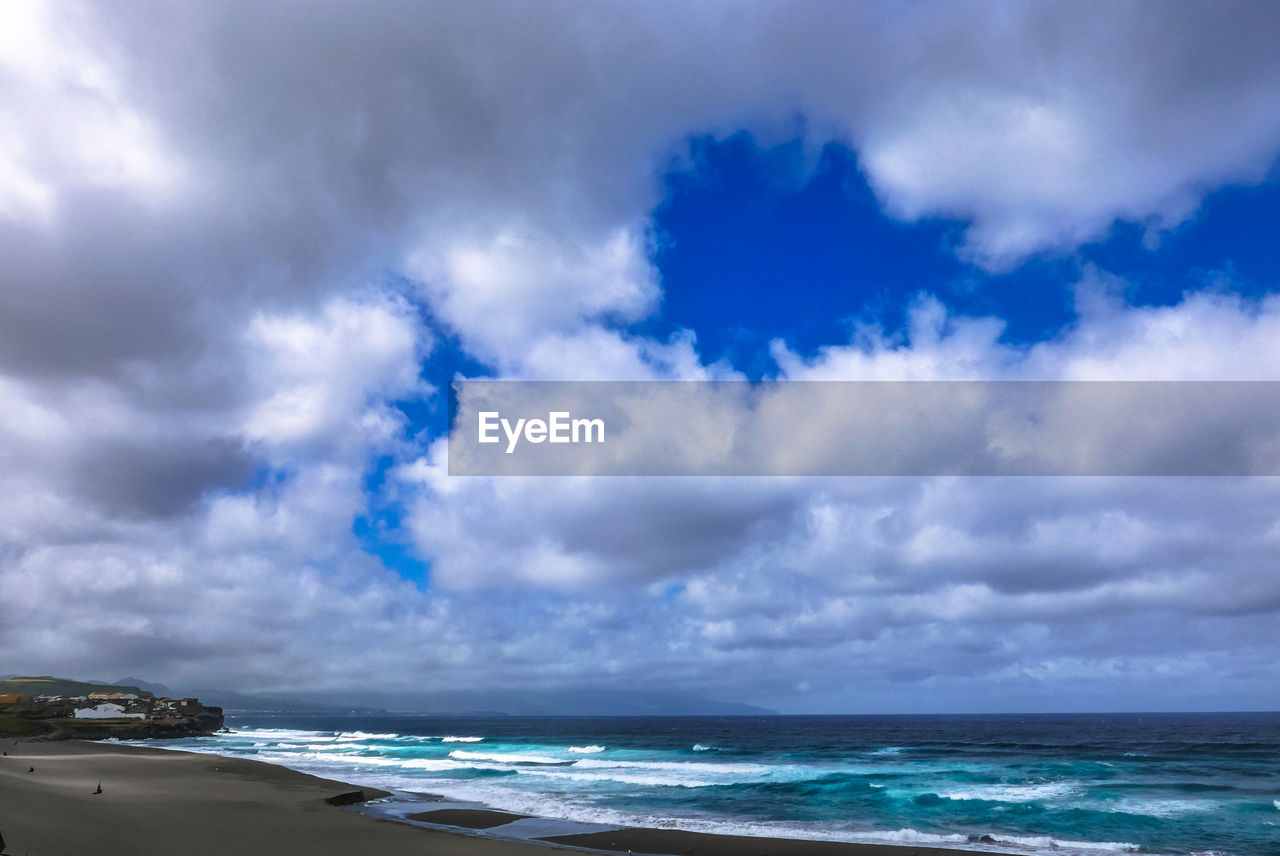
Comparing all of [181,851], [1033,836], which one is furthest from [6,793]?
[1033,836]

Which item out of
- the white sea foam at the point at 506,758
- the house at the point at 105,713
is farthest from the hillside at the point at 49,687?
the white sea foam at the point at 506,758

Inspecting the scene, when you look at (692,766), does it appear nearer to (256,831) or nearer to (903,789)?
(903,789)

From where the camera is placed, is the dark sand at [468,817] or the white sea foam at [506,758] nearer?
the dark sand at [468,817]

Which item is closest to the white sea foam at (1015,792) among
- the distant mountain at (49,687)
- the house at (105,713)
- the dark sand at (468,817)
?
the dark sand at (468,817)

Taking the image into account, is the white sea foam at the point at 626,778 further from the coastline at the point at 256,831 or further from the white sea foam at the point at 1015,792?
the coastline at the point at 256,831

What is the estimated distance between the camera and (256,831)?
1689cm

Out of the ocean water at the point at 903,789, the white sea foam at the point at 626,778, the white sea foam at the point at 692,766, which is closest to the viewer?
the ocean water at the point at 903,789

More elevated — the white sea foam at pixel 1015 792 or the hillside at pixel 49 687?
the white sea foam at pixel 1015 792

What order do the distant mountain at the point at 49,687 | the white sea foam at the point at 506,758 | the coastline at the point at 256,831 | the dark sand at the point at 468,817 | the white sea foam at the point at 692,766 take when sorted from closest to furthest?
the coastline at the point at 256,831
the dark sand at the point at 468,817
the white sea foam at the point at 692,766
the white sea foam at the point at 506,758
the distant mountain at the point at 49,687

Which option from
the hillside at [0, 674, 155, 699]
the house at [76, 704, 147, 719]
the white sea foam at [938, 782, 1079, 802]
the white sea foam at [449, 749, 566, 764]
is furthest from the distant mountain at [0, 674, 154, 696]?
the white sea foam at [938, 782, 1079, 802]

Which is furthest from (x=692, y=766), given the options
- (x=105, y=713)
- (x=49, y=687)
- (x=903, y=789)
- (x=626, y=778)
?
(x=49, y=687)

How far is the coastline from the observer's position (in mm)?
14547

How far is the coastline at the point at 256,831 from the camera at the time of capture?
14.5 metres

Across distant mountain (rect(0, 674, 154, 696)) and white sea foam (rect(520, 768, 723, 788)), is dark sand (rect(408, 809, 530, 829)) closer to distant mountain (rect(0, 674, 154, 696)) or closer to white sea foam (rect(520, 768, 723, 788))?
white sea foam (rect(520, 768, 723, 788))
